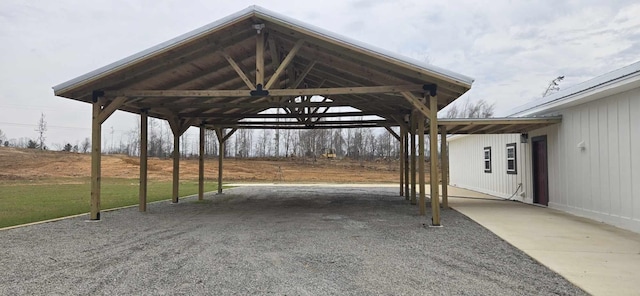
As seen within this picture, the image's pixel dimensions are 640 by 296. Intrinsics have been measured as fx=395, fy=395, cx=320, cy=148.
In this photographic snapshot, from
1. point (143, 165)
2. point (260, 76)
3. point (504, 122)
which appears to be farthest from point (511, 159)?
point (143, 165)

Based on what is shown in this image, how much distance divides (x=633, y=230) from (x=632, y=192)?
62 centimetres

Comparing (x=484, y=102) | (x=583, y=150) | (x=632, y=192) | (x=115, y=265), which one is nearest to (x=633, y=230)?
(x=632, y=192)

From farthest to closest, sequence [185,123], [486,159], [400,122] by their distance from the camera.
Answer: [486,159]
[185,123]
[400,122]

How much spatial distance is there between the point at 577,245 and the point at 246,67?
7222mm

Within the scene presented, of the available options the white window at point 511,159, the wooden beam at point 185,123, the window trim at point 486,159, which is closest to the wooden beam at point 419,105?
the white window at point 511,159

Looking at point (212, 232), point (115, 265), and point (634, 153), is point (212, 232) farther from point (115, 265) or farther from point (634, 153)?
point (634, 153)

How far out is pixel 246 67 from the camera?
30.2 feet

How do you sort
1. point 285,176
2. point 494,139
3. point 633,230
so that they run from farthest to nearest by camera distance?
point 285,176
point 494,139
point 633,230

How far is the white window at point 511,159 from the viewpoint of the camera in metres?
11.8

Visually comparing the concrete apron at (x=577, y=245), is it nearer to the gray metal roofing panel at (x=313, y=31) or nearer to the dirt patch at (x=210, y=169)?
the gray metal roofing panel at (x=313, y=31)

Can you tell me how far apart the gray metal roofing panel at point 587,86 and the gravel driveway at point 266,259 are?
3332 mm

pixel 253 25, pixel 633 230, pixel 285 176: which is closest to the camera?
pixel 633 230

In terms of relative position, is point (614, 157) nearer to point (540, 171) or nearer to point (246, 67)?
point (540, 171)

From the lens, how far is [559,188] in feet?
30.5
